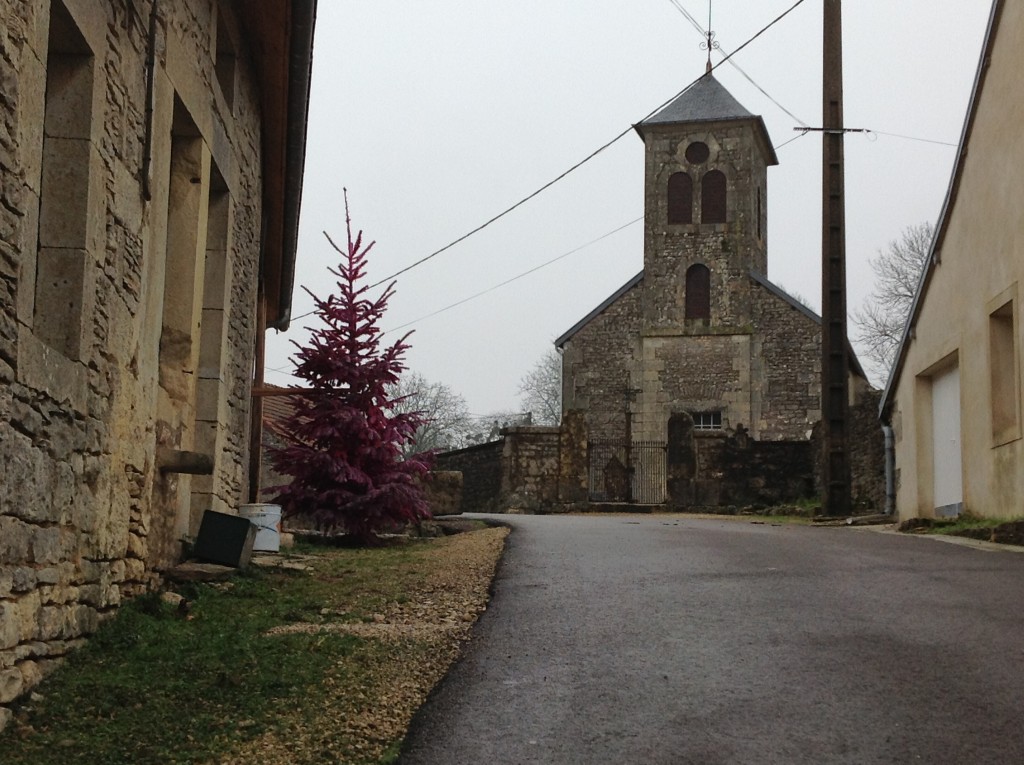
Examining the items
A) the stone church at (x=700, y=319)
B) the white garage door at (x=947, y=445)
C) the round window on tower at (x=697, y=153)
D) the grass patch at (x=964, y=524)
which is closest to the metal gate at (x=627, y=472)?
the stone church at (x=700, y=319)

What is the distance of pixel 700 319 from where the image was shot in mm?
38031

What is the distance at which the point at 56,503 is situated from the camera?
18.5 feet

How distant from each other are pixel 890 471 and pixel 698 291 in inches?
733

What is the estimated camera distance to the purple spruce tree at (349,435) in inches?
514

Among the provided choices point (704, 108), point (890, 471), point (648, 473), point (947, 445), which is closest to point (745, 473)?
point (648, 473)

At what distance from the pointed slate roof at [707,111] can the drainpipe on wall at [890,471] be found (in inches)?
795

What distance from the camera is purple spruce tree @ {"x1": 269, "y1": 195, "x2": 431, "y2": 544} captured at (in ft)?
42.8

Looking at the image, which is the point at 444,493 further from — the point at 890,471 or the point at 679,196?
the point at 679,196

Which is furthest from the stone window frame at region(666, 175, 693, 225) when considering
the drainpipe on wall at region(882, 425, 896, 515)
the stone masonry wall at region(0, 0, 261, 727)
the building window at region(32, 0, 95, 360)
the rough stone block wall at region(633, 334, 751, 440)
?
the building window at region(32, 0, 95, 360)

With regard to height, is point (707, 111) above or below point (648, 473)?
above

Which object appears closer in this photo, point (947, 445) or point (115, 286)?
point (115, 286)

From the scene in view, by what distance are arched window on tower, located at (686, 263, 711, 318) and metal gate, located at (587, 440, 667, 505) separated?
6.04 metres

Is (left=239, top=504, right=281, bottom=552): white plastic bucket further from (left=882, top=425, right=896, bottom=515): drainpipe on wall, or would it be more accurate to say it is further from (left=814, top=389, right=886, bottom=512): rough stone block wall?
(left=814, top=389, right=886, bottom=512): rough stone block wall

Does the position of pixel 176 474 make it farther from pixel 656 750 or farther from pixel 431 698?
pixel 656 750
